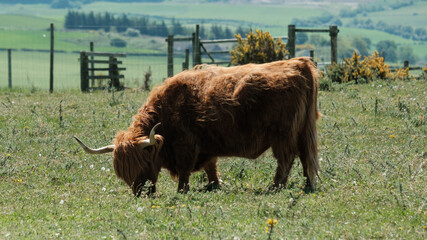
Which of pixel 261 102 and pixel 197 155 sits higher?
pixel 261 102

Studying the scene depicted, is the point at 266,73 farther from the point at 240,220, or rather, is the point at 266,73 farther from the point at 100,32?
the point at 100,32

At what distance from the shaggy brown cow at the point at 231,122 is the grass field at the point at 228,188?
0.41 m

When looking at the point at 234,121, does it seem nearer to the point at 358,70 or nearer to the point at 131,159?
the point at 131,159

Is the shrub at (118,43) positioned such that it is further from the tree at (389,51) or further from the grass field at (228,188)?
the grass field at (228,188)

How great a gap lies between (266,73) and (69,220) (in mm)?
3355

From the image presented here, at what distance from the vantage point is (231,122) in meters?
8.18

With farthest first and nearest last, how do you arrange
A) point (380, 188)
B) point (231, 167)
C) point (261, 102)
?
point (231, 167), point (261, 102), point (380, 188)

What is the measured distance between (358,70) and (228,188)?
10.9m

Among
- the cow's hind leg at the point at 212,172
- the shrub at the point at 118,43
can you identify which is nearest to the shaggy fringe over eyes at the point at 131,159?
the cow's hind leg at the point at 212,172

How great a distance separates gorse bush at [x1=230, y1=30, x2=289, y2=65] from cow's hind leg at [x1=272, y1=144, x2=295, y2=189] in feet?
36.5

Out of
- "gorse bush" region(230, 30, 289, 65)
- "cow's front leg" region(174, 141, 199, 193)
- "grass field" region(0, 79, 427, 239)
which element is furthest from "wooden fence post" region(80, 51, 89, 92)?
"cow's front leg" region(174, 141, 199, 193)

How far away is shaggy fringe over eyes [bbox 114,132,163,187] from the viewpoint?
7.84 m

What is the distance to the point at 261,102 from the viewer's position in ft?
26.6

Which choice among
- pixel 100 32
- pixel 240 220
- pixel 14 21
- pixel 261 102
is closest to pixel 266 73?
pixel 261 102
